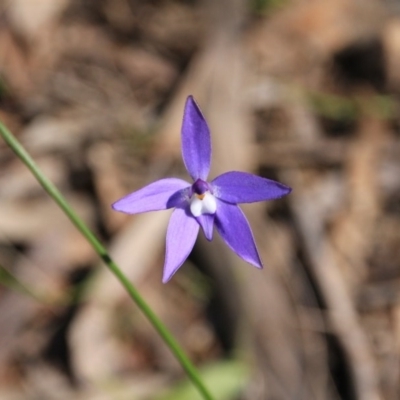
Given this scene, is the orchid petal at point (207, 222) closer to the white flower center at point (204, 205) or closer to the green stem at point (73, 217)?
the white flower center at point (204, 205)

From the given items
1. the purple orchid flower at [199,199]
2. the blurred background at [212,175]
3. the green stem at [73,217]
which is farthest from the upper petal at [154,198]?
the blurred background at [212,175]

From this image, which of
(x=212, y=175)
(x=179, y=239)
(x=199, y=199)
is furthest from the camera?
(x=212, y=175)

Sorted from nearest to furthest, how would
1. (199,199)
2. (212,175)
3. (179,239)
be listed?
1. (179,239)
2. (199,199)
3. (212,175)

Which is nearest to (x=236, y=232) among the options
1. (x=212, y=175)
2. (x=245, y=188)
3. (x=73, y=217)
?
(x=245, y=188)

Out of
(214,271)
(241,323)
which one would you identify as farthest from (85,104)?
(241,323)

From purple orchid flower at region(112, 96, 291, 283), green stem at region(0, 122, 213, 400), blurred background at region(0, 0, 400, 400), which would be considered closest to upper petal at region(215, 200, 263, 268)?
purple orchid flower at region(112, 96, 291, 283)

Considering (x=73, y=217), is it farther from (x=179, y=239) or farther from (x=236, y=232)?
(x=236, y=232)
